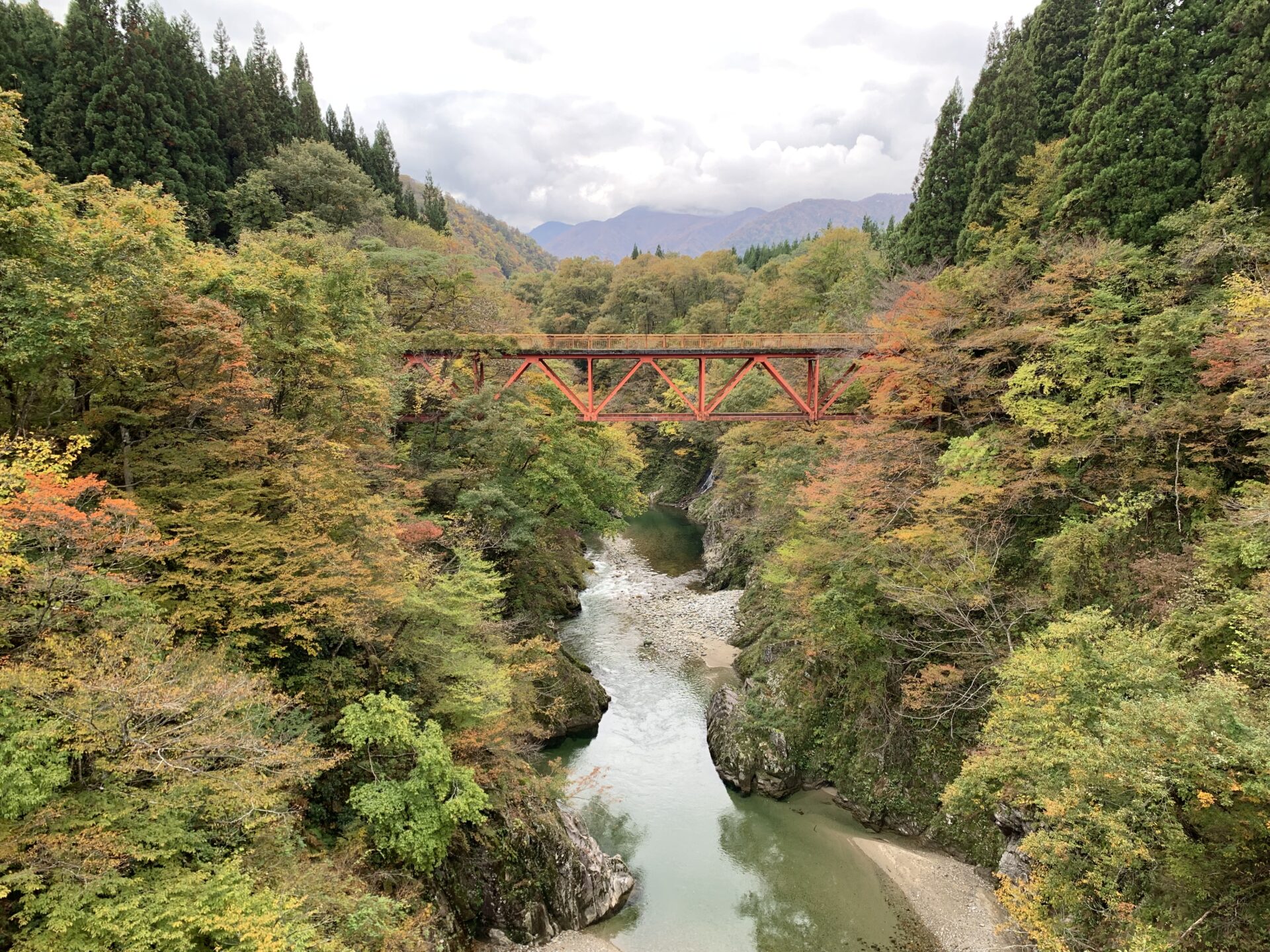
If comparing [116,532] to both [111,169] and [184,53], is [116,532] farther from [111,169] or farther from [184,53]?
[184,53]

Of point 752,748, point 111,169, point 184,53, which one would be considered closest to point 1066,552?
point 752,748

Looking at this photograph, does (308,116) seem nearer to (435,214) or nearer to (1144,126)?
(435,214)

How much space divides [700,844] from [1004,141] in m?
23.7

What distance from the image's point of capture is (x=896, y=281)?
2167cm

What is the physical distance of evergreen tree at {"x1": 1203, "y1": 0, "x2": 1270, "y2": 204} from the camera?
40.3 ft

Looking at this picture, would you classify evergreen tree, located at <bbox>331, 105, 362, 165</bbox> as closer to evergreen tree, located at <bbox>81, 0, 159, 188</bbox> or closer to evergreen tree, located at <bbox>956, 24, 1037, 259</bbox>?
evergreen tree, located at <bbox>81, 0, 159, 188</bbox>

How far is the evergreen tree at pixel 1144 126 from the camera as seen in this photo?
44.9ft

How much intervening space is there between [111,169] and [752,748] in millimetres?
36340

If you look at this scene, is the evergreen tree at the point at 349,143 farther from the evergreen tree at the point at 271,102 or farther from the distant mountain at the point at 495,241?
the distant mountain at the point at 495,241

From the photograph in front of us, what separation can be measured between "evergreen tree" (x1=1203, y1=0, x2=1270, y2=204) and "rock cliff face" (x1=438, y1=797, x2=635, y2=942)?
19.8 meters

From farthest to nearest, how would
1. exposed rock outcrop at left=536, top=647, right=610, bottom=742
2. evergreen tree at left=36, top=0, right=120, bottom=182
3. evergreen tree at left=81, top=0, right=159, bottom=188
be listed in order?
evergreen tree at left=81, top=0, right=159, bottom=188 < evergreen tree at left=36, top=0, right=120, bottom=182 < exposed rock outcrop at left=536, top=647, right=610, bottom=742

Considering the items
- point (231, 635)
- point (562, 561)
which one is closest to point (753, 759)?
point (562, 561)

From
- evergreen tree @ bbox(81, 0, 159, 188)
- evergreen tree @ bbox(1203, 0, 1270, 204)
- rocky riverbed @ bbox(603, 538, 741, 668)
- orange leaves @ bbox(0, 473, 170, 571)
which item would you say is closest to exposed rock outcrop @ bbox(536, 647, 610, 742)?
rocky riverbed @ bbox(603, 538, 741, 668)

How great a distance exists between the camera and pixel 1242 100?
504 inches
